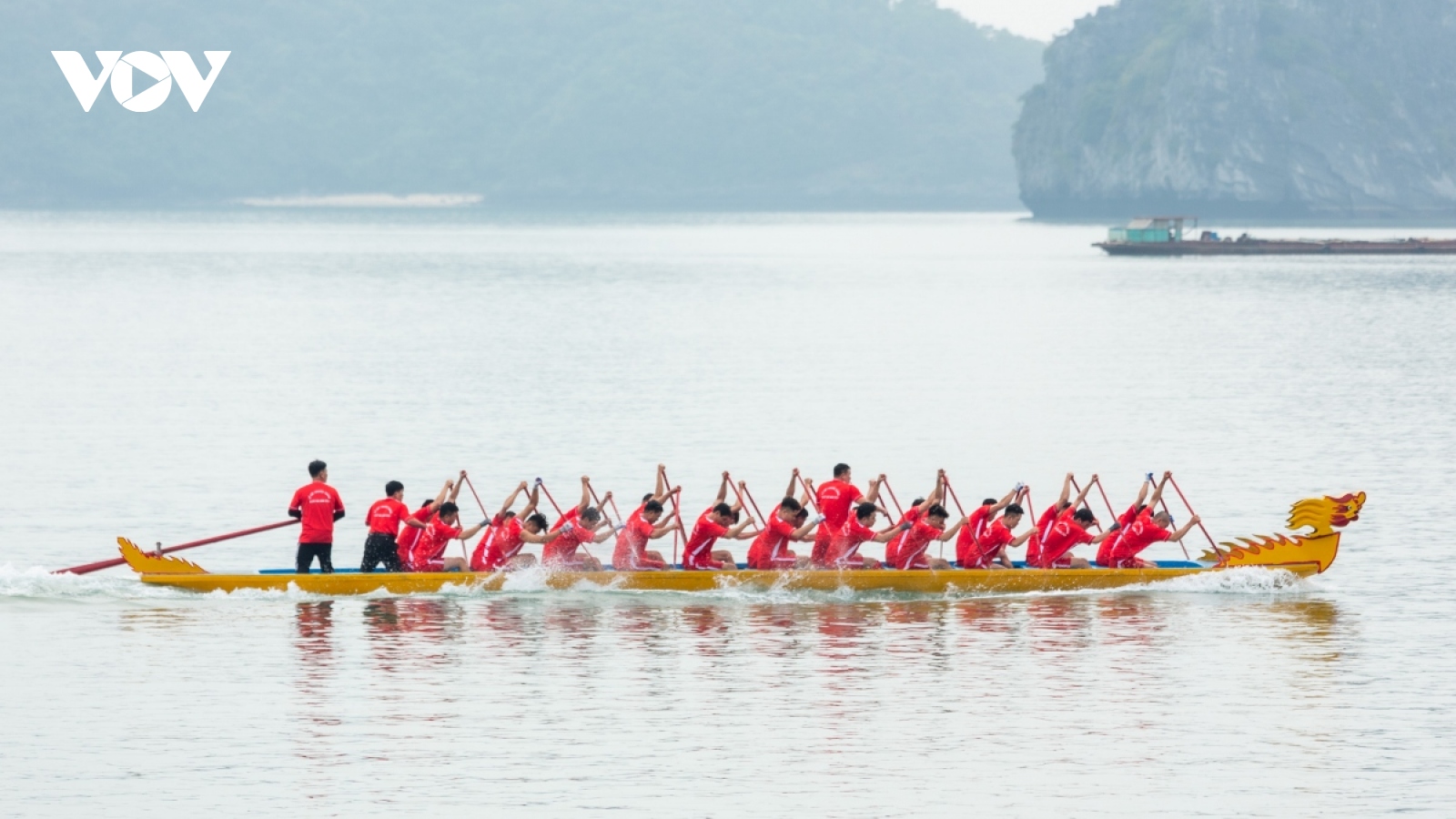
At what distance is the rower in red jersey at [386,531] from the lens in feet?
94.2

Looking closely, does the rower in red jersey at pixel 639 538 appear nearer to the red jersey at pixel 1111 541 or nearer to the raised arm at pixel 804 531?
the raised arm at pixel 804 531

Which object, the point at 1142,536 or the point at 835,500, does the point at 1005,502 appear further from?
the point at 835,500

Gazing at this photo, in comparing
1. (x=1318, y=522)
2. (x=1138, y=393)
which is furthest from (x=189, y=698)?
(x=1138, y=393)

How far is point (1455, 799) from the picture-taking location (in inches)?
766

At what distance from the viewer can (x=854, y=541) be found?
29.1 meters

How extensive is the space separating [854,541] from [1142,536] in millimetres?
4139

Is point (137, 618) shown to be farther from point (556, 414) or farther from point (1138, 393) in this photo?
point (1138, 393)

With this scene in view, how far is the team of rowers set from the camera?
94.1ft

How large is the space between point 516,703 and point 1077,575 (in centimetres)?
960

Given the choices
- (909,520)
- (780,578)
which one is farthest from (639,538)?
(909,520)

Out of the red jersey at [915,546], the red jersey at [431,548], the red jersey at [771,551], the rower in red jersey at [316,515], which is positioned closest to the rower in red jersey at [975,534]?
the red jersey at [915,546]

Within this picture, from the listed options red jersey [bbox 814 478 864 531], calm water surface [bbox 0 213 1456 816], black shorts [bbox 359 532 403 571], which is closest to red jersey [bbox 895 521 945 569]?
calm water surface [bbox 0 213 1456 816]

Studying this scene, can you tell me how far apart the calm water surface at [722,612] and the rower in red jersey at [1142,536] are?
697 mm

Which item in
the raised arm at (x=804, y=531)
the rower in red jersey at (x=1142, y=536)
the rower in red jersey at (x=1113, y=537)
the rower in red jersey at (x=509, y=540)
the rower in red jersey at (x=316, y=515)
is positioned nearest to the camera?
the rower in red jersey at (x=509, y=540)
